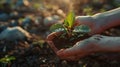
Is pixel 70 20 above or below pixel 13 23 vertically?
below

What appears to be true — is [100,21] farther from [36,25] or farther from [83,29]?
[36,25]

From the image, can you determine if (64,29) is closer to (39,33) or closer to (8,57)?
(8,57)

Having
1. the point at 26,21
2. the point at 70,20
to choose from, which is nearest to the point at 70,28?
the point at 70,20

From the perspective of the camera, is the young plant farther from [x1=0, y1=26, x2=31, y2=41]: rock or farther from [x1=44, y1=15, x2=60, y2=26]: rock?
[x1=44, y1=15, x2=60, y2=26]: rock

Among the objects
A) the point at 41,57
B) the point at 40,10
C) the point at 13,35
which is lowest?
the point at 41,57

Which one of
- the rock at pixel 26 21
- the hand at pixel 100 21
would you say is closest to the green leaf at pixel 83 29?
the hand at pixel 100 21

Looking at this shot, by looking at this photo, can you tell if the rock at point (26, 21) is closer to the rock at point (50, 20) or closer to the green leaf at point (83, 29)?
the rock at point (50, 20)

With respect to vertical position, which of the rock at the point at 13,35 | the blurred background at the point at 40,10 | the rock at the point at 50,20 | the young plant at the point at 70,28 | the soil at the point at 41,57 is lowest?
the soil at the point at 41,57

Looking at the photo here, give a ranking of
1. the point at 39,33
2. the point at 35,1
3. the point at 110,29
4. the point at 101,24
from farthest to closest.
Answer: the point at 35,1, the point at 39,33, the point at 110,29, the point at 101,24

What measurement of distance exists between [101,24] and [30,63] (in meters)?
0.77

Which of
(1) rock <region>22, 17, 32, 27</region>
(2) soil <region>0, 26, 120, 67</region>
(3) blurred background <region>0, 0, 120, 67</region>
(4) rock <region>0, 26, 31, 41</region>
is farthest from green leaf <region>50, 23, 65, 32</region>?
(1) rock <region>22, 17, 32, 27</region>

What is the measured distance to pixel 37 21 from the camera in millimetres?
4371

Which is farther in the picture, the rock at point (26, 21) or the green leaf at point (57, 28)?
the rock at point (26, 21)

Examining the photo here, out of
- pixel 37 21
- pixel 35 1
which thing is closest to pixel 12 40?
pixel 37 21
